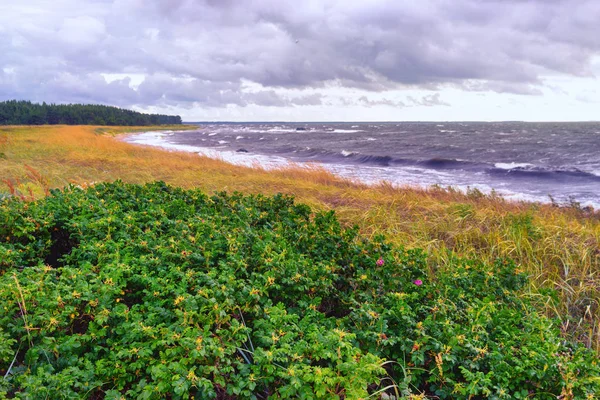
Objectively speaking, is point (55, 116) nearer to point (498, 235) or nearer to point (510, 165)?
point (510, 165)

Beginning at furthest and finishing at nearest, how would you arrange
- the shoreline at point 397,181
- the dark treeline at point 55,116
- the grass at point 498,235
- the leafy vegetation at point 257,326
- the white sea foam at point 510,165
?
the dark treeline at point 55,116, the white sea foam at point 510,165, the shoreline at point 397,181, the grass at point 498,235, the leafy vegetation at point 257,326

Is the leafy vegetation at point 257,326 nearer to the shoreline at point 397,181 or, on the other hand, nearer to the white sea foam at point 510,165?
the shoreline at point 397,181

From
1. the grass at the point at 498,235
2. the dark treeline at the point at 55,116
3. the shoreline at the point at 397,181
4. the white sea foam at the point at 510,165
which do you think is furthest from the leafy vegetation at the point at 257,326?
the dark treeline at the point at 55,116

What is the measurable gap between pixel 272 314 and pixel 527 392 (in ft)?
4.62

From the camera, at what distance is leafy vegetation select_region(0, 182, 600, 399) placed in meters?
1.99

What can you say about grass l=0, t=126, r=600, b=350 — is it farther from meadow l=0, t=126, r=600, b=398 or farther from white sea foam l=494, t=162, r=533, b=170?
white sea foam l=494, t=162, r=533, b=170

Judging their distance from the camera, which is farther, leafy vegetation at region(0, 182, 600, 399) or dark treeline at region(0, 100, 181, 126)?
dark treeline at region(0, 100, 181, 126)

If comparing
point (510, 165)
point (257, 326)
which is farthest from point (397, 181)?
Result: point (257, 326)

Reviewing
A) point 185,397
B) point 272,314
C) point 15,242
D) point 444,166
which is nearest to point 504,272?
point 272,314

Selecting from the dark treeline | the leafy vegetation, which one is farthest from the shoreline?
the dark treeline

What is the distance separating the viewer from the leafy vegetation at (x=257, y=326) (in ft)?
6.52

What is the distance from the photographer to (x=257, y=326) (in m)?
2.33

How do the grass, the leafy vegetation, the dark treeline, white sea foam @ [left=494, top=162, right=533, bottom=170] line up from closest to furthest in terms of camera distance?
the leafy vegetation < the grass < white sea foam @ [left=494, top=162, right=533, bottom=170] < the dark treeline

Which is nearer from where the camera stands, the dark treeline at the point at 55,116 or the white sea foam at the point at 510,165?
the white sea foam at the point at 510,165
